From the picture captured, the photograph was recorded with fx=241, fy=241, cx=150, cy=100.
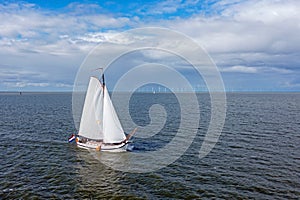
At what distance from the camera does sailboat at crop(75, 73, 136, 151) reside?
4519 centimetres

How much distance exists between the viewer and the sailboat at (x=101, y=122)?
148ft

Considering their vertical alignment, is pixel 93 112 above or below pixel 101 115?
above

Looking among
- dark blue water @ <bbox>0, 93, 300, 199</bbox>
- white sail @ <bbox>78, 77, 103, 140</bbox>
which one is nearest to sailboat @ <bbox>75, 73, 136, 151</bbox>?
white sail @ <bbox>78, 77, 103, 140</bbox>

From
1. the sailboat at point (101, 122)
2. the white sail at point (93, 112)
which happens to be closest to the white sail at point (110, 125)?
the sailboat at point (101, 122)

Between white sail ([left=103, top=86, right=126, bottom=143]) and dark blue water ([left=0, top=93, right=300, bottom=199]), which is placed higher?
white sail ([left=103, top=86, right=126, bottom=143])

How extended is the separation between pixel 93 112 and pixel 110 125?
450cm

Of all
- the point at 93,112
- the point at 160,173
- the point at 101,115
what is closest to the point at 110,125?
the point at 101,115

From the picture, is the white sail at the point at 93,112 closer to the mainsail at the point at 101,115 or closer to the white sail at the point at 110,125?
the mainsail at the point at 101,115

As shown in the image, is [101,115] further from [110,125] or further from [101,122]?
[110,125]

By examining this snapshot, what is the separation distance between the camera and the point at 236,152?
1752 inches

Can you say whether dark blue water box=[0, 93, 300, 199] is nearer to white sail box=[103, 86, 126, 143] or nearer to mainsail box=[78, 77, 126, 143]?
white sail box=[103, 86, 126, 143]

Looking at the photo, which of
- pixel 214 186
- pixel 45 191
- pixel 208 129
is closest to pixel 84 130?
pixel 45 191

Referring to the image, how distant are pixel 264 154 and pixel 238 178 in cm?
1325

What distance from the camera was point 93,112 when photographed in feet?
155
